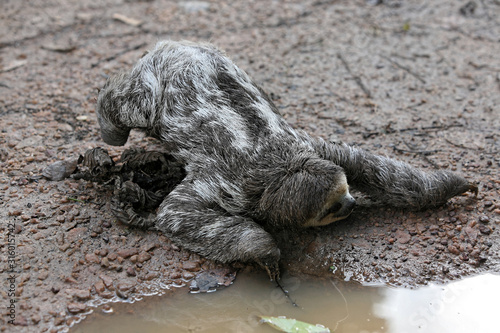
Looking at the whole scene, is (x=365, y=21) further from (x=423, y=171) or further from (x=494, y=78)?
(x=423, y=171)

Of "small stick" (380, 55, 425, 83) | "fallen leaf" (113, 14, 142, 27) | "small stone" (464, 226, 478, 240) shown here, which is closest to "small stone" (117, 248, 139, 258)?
"small stone" (464, 226, 478, 240)

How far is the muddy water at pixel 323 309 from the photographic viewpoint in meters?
4.22

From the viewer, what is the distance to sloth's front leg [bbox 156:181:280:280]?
178 inches

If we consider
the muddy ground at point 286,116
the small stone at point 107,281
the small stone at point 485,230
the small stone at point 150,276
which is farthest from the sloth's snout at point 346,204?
the small stone at point 107,281

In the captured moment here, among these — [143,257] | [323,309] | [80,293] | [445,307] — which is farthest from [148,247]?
[445,307]

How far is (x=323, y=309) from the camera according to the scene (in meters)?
4.39

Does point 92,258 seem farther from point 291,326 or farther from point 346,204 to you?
point 346,204

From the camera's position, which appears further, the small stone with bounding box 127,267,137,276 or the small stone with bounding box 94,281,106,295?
the small stone with bounding box 127,267,137,276

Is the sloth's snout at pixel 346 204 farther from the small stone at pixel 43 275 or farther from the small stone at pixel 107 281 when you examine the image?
the small stone at pixel 43 275

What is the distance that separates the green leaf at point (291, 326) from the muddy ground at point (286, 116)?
597 millimetres

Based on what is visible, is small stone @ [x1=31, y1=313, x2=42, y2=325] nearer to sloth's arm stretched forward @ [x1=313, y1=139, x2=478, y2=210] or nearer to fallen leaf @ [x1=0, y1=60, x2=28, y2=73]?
sloth's arm stretched forward @ [x1=313, y1=139, x2=478, y2=210]

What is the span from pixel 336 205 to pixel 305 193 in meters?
0.31

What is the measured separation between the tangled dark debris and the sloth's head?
1.18 metres

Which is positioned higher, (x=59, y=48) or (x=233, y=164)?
(x=233, y=164)
